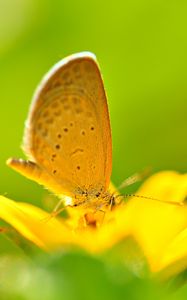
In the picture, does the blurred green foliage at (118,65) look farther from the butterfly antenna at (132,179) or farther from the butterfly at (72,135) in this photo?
the butterfly at (72,135)

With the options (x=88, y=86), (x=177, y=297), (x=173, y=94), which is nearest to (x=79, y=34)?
(x=173, y=94)

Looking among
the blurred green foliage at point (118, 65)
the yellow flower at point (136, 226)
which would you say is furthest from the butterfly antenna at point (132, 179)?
the blurred green foliage at point (118, 65)

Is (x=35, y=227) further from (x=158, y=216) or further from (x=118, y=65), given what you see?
(x=118, y=65)

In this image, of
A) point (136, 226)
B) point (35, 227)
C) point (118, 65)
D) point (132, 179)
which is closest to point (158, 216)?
point (136, 226)

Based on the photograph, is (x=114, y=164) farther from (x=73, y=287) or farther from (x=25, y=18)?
(x=73, y=287)

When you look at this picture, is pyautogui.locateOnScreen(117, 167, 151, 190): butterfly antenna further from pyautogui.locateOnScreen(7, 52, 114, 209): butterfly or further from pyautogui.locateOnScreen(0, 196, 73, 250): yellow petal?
pyautogui.locateOnScreen(0, 196, 73, 250): yellow petal

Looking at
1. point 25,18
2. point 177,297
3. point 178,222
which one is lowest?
point 178,222

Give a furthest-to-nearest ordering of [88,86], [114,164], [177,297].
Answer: [114,164]
[88,86]
[177,297]
